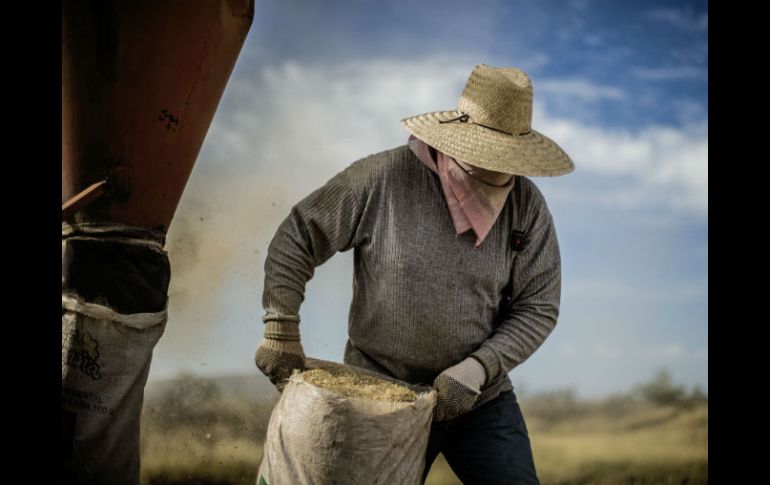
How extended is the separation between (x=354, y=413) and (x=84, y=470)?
42.4 inches

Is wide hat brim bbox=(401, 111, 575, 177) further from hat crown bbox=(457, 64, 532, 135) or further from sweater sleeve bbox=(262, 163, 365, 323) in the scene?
sweater sleeve bbox=(262, 163, 365, 323)

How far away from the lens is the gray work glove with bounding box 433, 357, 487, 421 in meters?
2.40

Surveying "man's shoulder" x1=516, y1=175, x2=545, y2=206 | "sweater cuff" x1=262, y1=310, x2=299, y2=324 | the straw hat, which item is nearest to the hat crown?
the straw hat

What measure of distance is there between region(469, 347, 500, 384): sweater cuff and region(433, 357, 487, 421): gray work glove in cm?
5

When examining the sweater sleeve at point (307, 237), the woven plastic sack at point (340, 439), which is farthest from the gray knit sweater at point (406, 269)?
the woven plastic sack at point (340, 439)

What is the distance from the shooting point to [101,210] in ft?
8.93

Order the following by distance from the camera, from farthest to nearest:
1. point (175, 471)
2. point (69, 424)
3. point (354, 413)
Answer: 1. point (175, 471)
2. point (69, 424)
3. point (354, 413)

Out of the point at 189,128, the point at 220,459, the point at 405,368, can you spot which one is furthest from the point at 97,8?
the point at 220,459

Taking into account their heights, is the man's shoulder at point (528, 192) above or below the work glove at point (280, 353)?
above

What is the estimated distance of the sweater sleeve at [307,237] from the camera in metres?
2.48

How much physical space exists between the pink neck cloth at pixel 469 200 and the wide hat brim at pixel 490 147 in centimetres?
9

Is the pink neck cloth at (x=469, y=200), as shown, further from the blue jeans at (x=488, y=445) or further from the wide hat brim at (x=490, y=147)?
the blue jeans at (x=488, y=445)

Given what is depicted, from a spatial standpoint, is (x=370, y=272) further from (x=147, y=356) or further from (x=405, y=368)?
(x=147, y=356)

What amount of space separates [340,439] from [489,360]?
0.55 m
